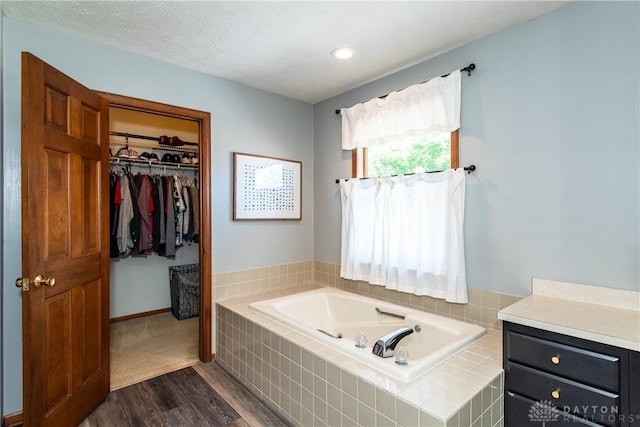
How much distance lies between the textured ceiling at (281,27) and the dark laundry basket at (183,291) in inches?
92.1

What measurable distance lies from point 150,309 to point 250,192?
2.14m

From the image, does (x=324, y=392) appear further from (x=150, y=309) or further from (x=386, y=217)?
(x=150, y=309)

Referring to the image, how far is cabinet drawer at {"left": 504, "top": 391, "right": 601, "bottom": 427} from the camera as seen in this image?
138cm

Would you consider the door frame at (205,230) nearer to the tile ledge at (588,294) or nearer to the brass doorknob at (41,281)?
the brass doorknob at (41,281)

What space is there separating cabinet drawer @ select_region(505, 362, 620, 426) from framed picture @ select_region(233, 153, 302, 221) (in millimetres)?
2163

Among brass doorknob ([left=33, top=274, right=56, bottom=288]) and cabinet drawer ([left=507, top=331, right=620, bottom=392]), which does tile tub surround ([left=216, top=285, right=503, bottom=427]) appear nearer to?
cabinet drawer ([left=507, top=331, right=620, bottom=392])

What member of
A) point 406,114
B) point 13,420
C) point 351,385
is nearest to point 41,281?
point 13,420

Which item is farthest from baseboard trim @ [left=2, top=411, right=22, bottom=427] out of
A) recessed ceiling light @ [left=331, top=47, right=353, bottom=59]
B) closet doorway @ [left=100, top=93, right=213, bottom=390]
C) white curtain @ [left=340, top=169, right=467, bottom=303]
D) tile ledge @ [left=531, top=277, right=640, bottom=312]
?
tile ledge @ [left=531, top=277, right=640, bottom=312]

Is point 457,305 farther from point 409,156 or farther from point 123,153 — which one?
point 123,153

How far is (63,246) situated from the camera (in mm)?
1771

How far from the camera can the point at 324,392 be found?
1.71 meters

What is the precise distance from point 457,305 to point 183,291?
2.94 meters

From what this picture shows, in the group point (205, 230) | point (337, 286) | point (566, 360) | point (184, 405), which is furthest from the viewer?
point (337, 286)

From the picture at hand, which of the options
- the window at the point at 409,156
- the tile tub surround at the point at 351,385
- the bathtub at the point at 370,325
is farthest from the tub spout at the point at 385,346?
the window at the point at 409,156
